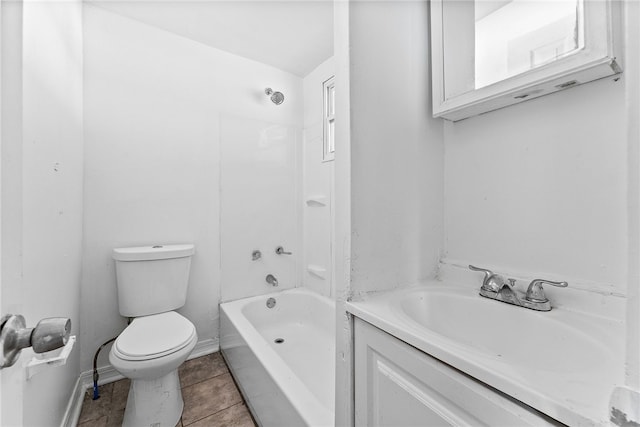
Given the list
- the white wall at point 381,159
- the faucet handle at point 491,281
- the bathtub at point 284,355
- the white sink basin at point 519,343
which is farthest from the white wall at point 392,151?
the bathtub at point 284,355

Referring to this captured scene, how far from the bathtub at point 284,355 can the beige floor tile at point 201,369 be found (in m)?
0.07

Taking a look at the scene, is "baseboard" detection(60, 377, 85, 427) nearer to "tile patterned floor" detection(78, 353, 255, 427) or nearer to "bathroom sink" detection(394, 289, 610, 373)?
"tile patterned floor" detection(78, 353, 255, 427)

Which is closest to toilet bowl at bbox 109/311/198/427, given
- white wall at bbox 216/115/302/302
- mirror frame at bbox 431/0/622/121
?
white wall at bbox 216/115/302/302

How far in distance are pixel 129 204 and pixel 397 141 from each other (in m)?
A: 1.70

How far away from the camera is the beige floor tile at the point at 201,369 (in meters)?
1.72

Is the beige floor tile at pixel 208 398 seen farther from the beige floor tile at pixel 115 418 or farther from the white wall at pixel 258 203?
the white wall at pixel 258 203

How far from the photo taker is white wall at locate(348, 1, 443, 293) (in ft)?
3.30

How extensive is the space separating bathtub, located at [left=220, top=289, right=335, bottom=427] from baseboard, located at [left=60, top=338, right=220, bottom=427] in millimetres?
133

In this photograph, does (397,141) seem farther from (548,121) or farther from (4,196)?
(4,196)

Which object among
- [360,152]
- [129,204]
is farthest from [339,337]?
[129,204]

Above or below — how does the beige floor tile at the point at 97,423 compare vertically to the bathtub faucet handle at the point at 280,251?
below

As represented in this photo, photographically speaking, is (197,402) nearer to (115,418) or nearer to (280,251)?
(115,418)

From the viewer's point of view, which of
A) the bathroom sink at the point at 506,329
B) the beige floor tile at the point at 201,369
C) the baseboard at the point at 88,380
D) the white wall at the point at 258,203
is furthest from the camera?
the white wall at the point at 258,203

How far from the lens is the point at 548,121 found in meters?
0.98
